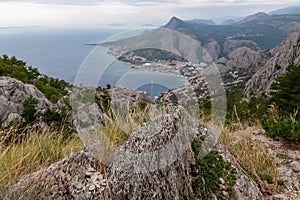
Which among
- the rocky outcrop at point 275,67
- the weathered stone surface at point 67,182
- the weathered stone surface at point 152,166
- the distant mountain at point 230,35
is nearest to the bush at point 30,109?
the weathered stone surface at point 67,182

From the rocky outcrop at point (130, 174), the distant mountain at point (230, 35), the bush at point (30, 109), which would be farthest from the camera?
the distant mountain at point (230, 35)

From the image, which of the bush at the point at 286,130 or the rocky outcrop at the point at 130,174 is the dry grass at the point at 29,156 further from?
the bush at the point at 286,130

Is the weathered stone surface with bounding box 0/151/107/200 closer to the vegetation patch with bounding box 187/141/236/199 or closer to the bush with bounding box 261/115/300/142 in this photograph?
the vegetation patch with bounding box 187/141/236/199

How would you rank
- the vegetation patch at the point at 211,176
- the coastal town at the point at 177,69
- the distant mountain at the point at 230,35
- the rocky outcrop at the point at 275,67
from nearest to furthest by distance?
the vegetation patch at the point at 211,176, the coastal town at the point at 177,69, the rocky outcrop at the point at 275,67, the distant mountain at the point at 230,35

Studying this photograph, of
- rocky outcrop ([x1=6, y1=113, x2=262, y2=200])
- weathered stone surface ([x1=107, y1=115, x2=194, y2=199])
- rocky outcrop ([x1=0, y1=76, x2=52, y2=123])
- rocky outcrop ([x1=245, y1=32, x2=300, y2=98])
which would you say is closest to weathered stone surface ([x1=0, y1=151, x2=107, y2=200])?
rocky outcrop ([x1=6, y1=113, x2=262, y2=200])

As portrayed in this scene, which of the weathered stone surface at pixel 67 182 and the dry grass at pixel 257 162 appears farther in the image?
the dry grass at pixel 257 162

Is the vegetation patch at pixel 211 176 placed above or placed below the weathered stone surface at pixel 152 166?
below

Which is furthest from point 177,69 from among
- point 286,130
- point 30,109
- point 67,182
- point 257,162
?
point 30,109

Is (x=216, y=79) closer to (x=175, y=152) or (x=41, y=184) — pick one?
(x=175, y=152)
